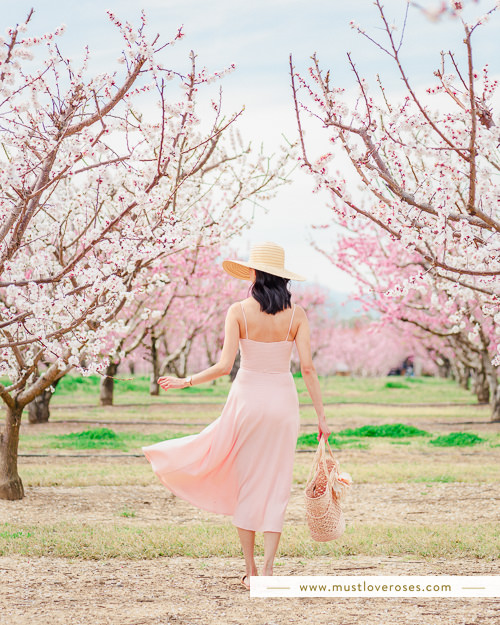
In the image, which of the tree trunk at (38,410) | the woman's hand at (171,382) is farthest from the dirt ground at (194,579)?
the tree trunk at (38,410)

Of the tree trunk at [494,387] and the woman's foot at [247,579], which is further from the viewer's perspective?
the tree trunk at [494,387]

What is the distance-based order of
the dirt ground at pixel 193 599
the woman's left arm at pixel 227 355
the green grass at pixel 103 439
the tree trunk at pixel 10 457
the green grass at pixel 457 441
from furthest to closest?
the green grass at pixel 457 441 < the green grass at pixel 103 439 < the tree trunk at pixel 10 457 < the woman's left arm at pixel 227 355 < the dirt ground at pixel 193 599

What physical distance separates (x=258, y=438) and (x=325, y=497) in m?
0.57

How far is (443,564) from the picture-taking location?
5.84m

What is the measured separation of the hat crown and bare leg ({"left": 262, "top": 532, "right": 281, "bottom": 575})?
1.75 m

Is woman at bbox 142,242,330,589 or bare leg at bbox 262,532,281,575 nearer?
bare leg at bbox 262,532,281,575

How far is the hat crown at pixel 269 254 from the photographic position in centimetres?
525

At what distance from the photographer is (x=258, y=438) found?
16.8ft

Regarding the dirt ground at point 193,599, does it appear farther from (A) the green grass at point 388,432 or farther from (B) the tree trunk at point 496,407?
(B) the tree trunk at point 496,407

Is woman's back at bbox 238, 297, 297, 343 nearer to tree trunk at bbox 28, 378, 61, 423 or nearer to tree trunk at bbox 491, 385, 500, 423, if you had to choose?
tree trunk at bbox 28, 378, 61, 423

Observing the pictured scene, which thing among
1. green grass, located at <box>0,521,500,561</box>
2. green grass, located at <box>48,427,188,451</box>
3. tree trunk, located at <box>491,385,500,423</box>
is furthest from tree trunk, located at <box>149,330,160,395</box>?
green grass, located at <box>0,521,500,561</box>

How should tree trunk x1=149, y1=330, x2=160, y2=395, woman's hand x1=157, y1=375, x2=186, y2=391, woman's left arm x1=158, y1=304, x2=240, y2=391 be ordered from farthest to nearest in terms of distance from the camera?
tree trunk x1=149, y1=330, x2=160, y2=395 < woman's left arm x1=158, y1=304, x2=240, y2=391 < woman's hand x1=157, y1=375, x2=186, y2=391

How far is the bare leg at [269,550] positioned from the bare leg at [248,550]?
86 millimetres

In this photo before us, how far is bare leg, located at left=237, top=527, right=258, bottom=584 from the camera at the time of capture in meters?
5.04
